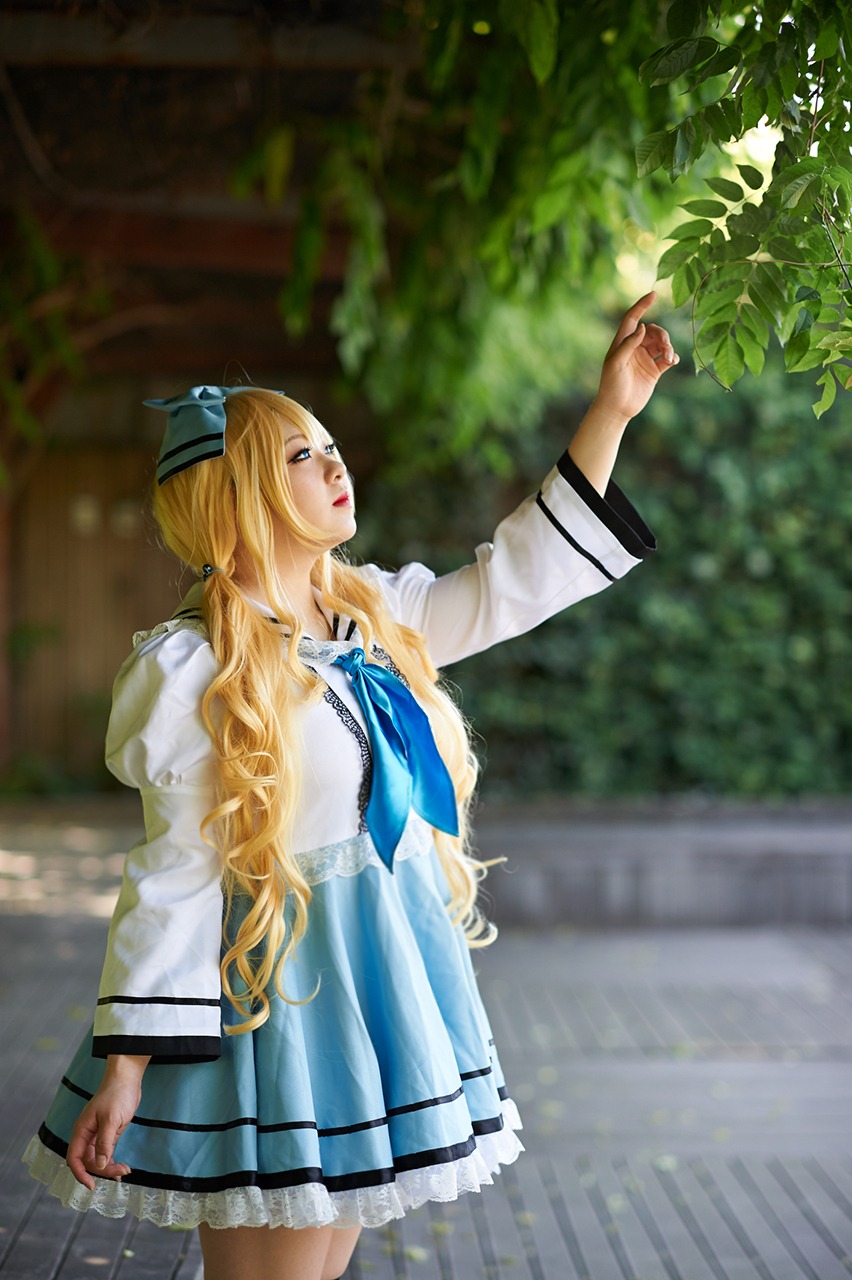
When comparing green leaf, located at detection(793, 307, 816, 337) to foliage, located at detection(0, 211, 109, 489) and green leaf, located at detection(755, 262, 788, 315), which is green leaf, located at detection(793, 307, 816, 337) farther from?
foliage, located at detection(0, 211, 109, 489)

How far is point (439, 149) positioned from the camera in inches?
148

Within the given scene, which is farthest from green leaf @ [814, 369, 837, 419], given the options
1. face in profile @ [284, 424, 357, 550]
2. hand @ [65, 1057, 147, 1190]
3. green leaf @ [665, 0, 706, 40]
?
hand @ [65, 1057, 147, 1190]

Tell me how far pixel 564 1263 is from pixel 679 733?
13.0 ft

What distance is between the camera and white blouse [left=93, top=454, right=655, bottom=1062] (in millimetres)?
1406

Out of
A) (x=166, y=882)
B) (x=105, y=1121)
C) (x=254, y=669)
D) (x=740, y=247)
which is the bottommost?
(x=105, y=1121)

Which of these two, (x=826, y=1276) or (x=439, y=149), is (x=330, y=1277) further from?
(x=439, y=149)

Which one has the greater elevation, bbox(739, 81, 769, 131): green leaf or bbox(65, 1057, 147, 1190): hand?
bbox(739, 81, 769, 131): green leaf

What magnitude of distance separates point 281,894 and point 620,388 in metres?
0.73

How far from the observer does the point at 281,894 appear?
1479 mm

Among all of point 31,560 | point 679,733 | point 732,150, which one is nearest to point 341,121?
point 732,150

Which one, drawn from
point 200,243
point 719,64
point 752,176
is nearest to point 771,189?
point 752,176

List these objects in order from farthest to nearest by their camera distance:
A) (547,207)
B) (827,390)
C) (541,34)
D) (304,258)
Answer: (304,258)
(547,207)
(541,34)
(827,390)

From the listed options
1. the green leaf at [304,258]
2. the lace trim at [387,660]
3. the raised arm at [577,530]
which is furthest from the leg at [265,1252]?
the green leaf at [304,258]

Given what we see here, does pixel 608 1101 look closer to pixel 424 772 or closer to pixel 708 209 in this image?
pixel 424 772
